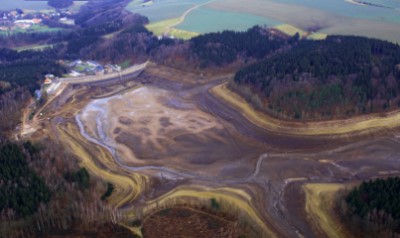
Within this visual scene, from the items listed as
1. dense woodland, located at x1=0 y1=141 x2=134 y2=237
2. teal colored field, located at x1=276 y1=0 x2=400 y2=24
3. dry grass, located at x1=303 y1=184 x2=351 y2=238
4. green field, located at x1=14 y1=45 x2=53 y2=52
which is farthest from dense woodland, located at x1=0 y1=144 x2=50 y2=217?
teal colored field, located at x1=276 y1=0 x2=400 y2=24

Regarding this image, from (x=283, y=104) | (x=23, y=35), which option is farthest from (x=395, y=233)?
(x=23, y=35)

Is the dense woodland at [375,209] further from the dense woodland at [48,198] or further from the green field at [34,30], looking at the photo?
the green field at [34,30]

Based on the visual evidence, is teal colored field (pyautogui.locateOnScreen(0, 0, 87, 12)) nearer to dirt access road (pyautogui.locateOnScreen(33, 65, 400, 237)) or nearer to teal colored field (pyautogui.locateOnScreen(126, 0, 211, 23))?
teal colored field (pyautogui.locateOnScreen(126, 0, 211, 23))

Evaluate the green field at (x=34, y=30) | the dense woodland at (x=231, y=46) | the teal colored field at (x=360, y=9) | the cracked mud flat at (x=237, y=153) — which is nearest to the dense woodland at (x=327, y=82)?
the cracked mud flat at (x=237, y=153)

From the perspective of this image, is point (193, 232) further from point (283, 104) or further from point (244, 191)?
point (283, 104)

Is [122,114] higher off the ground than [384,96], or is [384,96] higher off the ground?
[384,96]

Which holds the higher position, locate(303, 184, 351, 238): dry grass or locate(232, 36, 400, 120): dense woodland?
locate(232, 36, 400, 120): dense woodland
